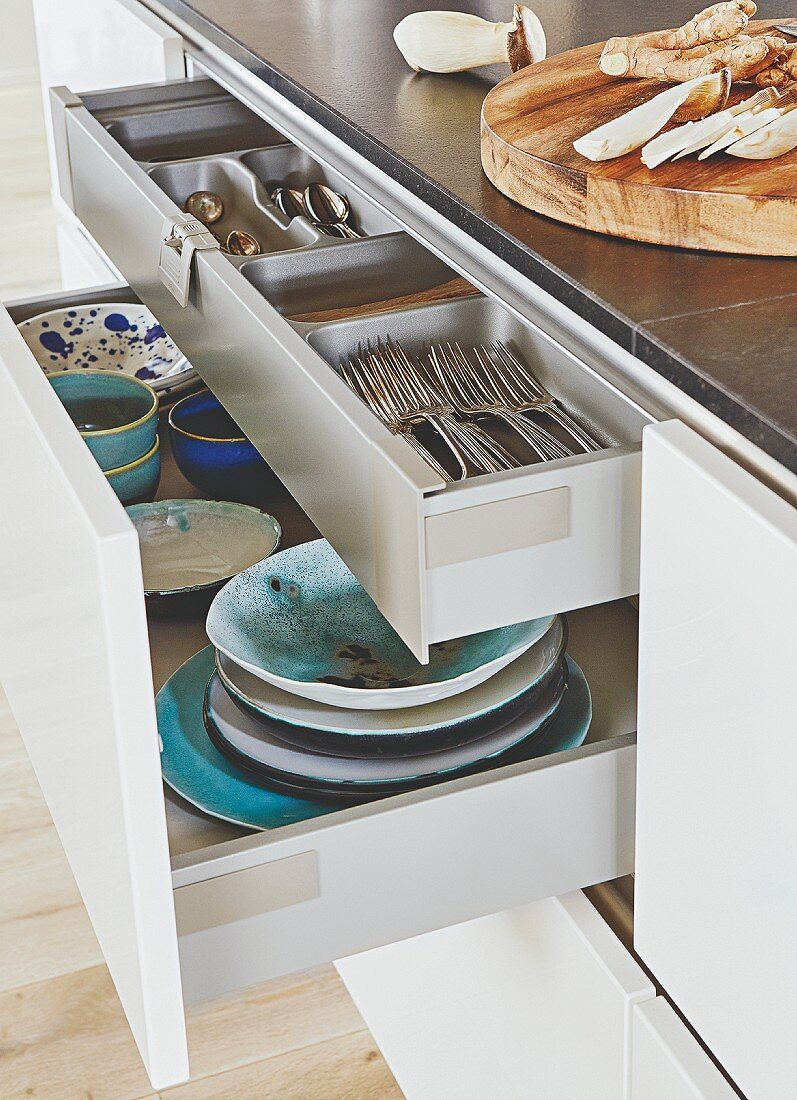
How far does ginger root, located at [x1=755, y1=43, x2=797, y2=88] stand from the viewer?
947 millimetres

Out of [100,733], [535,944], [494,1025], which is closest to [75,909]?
[494,1025]

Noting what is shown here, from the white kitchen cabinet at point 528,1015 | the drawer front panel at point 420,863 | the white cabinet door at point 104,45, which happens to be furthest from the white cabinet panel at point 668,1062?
the white cabinet door at point 104,45

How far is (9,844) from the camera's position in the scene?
1645 mm

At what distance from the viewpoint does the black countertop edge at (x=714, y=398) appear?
0.64m

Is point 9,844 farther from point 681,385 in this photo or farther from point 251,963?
point 681,385

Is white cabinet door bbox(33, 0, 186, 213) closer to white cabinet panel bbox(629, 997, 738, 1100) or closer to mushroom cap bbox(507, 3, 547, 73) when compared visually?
mushroom cap bbox(507, 3, 547, 73)

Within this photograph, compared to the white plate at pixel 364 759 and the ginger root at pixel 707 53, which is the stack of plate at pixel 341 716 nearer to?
the white plate at pixel 364 759

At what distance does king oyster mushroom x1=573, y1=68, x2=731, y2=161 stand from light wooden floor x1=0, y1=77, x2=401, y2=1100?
3.07 ft

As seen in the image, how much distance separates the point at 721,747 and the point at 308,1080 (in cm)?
80

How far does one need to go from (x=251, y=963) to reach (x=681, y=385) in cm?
44

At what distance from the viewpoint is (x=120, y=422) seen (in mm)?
1433

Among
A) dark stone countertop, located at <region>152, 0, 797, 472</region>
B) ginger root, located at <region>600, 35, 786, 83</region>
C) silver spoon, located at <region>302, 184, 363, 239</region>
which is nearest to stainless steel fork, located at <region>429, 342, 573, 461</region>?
dark stone countertop, located at <region>152, 0, 797, 472</region>

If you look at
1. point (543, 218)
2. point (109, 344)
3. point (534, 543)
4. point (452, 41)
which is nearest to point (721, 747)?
point (534, 543)

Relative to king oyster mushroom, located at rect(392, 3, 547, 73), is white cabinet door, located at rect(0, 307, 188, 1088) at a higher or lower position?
lower
